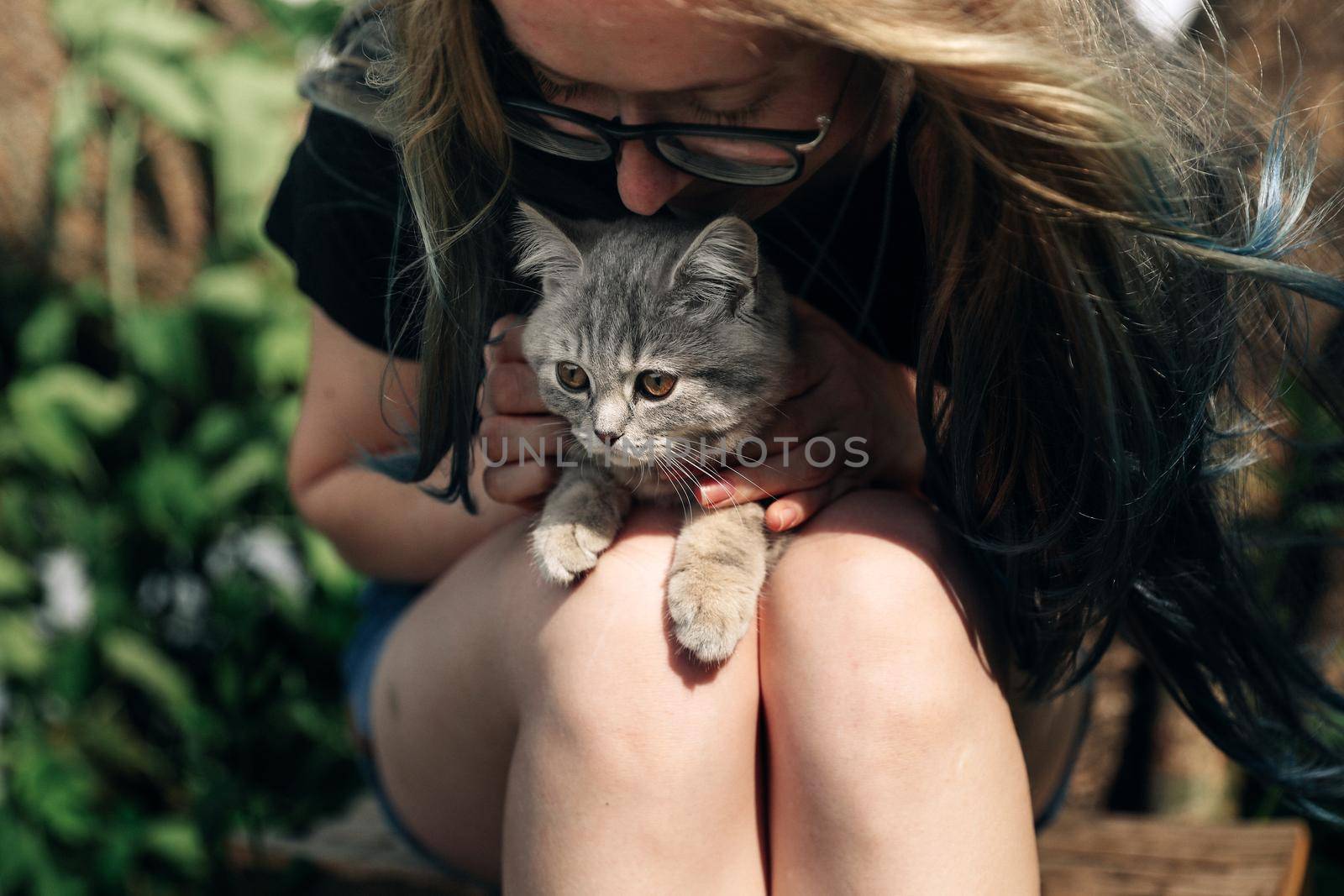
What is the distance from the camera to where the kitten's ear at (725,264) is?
47.9 inches

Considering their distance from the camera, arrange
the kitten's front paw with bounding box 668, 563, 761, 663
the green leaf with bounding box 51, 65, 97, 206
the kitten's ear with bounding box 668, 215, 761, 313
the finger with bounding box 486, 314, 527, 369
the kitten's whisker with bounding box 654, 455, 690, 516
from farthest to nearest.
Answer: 1. the green leaf with bounding box 51, 65, 97, 206
2. the finger with bounding box 486, 314, 527, 369
3. the kitten's whisker with bounding box 654, 455, 690, 516
4. the kitten's ear with bounding box 668, 215, 761, 313
5. the kitten's front paw with bounding box 668, 563, 761, 663

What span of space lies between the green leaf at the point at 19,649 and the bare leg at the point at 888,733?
1.84 meters

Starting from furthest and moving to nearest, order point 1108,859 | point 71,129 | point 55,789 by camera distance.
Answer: point 71,129 < point 55,789 < point 1108,859

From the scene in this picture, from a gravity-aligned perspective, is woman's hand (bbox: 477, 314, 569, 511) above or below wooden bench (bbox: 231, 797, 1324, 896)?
above

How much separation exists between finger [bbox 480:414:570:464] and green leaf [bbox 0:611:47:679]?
1457 mm

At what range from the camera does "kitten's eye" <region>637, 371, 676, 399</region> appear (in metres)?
1.36

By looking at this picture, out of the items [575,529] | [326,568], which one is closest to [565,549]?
[575,529]

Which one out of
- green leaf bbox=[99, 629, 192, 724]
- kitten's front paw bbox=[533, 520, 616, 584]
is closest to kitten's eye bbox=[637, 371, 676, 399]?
kitten's front paw bbox=[533, 520, 616, 584]

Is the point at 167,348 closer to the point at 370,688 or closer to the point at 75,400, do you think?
the point at 75,400

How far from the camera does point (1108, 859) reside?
5.49 ft

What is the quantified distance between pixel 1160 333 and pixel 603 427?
0.65m

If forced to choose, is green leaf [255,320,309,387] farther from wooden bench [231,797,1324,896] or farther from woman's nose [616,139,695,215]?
woman's nose [616,139,695,215]

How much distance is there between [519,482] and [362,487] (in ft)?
1.17

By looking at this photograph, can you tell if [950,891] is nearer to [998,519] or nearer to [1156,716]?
[998,519]
